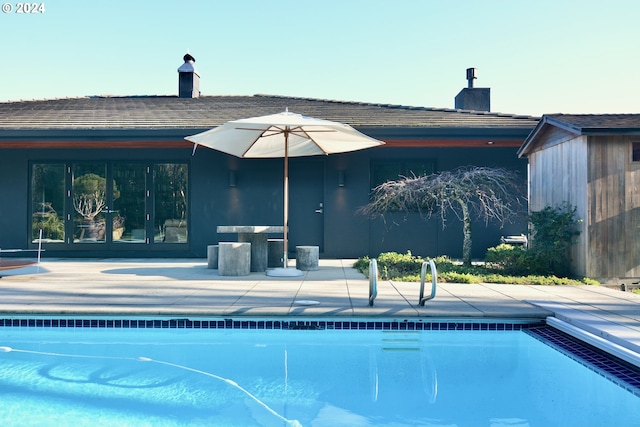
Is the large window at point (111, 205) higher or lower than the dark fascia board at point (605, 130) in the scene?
lower

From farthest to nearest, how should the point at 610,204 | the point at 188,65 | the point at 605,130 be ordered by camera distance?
Answer: 1. the point at 188,65
2. the point at 610,204
3. the point at 605,130

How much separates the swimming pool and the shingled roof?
602 cm

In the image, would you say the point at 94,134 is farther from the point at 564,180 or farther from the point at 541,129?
the point at 564,180

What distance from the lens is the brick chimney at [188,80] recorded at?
14156 mm

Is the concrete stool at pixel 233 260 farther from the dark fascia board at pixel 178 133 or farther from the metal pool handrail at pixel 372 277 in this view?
the dark fascia board at pixel 178 133

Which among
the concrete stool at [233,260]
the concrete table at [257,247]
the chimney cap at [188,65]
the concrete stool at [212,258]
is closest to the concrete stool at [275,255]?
the concrete table at [257,247]

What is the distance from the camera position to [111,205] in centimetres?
1099

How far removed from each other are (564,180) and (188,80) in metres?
11.1

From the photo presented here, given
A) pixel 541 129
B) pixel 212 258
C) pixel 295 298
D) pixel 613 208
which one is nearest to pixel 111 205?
pixel 212 258

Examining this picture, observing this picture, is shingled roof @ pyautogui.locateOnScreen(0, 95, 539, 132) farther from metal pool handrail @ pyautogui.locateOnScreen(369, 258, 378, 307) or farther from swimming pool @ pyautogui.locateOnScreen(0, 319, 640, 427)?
swimming pool @ pyautogui.locateOnScreen(0, 319, 640, 427)

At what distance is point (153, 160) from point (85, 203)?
1.93 m

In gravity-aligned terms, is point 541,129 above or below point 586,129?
above

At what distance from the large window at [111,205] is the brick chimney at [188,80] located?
4.10m

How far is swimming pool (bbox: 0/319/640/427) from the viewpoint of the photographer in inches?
125
